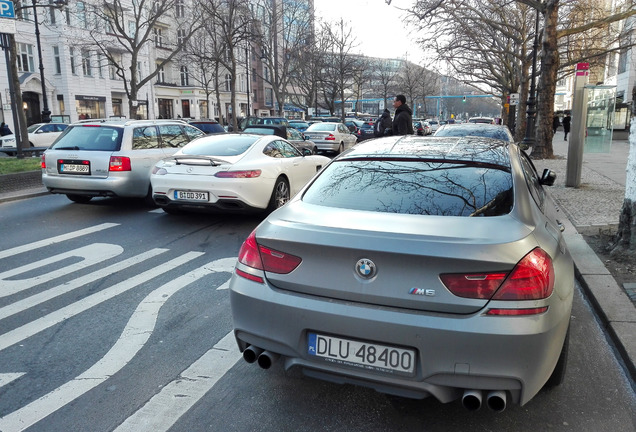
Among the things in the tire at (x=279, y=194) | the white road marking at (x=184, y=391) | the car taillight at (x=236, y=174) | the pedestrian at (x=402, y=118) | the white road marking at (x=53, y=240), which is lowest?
the white road marking at (x=184, y=391)

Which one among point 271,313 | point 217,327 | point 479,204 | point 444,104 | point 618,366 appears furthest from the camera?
point 444,104

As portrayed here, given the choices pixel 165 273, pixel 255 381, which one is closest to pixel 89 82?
pixel 165 273

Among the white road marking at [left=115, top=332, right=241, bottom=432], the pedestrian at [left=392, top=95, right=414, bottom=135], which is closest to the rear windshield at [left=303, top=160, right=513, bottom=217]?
the white road marking at [left=115, top=332, right=241, bottom=432]

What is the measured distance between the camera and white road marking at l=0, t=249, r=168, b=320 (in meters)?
4.62

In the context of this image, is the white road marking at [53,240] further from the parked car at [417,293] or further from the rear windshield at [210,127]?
the rear windshield at [210,127]

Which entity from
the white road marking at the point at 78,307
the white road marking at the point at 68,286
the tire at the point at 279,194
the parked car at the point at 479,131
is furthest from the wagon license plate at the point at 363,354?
the parked car at the point at 479,131

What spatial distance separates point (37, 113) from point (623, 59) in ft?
175

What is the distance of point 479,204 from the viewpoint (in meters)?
3.03

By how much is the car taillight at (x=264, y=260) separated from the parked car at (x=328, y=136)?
65.3 ft

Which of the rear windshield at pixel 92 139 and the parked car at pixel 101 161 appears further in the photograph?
the rear windshield at pixel 92 139

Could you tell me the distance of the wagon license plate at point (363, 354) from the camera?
2533mm

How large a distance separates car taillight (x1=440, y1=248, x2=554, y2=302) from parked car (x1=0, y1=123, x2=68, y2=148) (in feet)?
81.6

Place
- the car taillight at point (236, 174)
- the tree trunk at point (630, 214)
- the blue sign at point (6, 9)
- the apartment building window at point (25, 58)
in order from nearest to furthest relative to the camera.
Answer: the tree trunk at point (630, 214) → the car taillight at point (236, 174) → the blue sign at point (6, 9) → the apartment building window at point (25, 58)

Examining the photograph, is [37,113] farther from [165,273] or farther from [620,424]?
[620,424]
